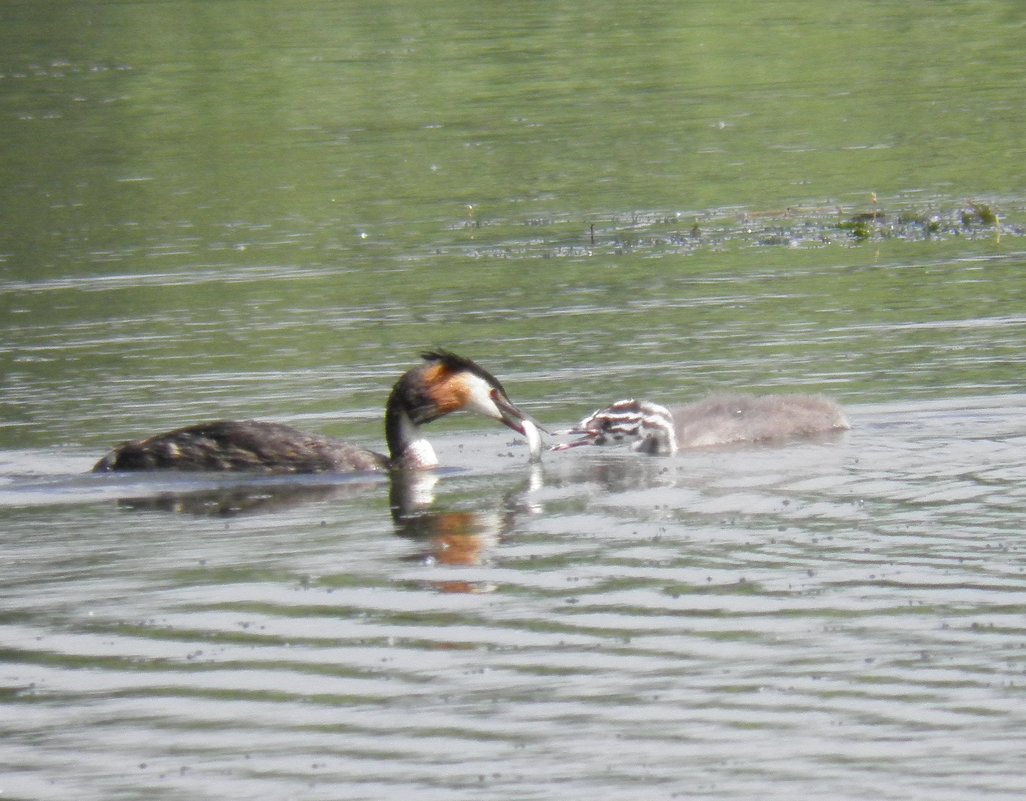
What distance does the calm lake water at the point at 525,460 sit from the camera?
7.06m

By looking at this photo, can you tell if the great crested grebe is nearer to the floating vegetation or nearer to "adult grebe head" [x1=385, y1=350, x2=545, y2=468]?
"adult grebe head" [x1=385, y1=350, x2=545, y2=468]

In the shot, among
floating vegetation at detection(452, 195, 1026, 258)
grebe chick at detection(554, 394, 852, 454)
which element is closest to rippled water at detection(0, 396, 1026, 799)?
grebe chick at detection(554, 394, 852, 454)

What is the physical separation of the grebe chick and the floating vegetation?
6911 mm

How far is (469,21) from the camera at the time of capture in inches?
1684

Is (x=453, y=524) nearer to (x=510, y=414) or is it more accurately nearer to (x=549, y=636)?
(x=510, y=414)

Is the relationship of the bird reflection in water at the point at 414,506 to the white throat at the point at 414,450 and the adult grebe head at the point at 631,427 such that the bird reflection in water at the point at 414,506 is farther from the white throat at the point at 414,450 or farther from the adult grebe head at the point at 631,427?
the adult grebe head at the point at 631,427

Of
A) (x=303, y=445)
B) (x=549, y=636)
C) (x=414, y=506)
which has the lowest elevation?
(x=414, y=506)

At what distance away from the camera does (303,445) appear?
39.4 feet

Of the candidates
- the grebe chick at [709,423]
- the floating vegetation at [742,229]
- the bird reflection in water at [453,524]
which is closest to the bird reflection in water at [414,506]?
the bird reflection in water at [453,524]

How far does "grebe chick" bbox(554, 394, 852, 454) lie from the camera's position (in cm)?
1205

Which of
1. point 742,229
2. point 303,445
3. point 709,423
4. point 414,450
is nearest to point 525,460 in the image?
point 414,450

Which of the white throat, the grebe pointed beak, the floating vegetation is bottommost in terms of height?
the floating vegetation

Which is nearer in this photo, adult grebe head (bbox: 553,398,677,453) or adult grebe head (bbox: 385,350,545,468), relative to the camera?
adult grebe head (bbox: 553,398,677,453)

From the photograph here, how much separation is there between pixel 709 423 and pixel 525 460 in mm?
1063
